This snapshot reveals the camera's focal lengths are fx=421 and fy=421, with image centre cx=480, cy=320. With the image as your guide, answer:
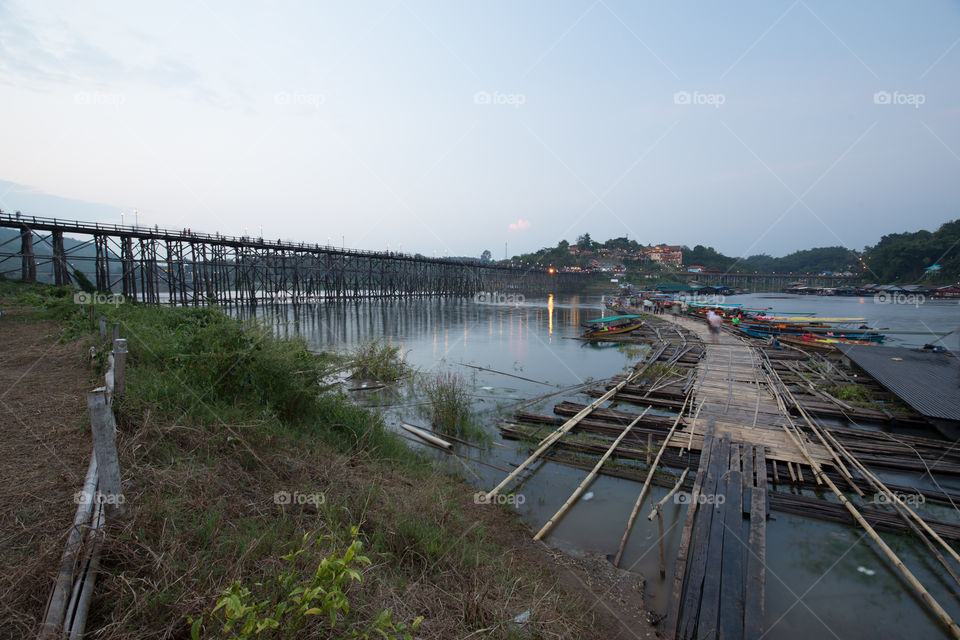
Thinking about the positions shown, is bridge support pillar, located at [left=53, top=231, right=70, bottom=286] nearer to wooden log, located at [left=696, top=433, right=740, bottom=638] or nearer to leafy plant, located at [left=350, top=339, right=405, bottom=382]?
leafy plant, located at [left=350, top=339, right=405, bottom=382]

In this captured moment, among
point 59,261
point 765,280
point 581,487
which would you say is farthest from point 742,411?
point 765,280

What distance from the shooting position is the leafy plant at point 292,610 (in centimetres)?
215

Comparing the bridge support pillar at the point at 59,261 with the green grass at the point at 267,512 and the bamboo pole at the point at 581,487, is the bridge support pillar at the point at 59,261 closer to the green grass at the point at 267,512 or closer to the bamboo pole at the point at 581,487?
the green grass at the point at 267,512

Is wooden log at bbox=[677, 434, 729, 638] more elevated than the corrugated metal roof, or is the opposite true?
the corrugated metal roof

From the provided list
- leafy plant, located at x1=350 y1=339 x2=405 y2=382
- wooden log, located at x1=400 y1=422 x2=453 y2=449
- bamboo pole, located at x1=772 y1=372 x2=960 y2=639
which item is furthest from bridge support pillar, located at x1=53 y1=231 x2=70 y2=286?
bamboo pole, located at x1=772 y1=372 x2=960 y2=639

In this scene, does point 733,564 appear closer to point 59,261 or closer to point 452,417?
point 452,417

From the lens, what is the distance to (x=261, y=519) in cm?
402

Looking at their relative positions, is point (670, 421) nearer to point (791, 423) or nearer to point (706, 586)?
point (791, 423)

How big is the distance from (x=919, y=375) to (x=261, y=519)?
55.6 feet
